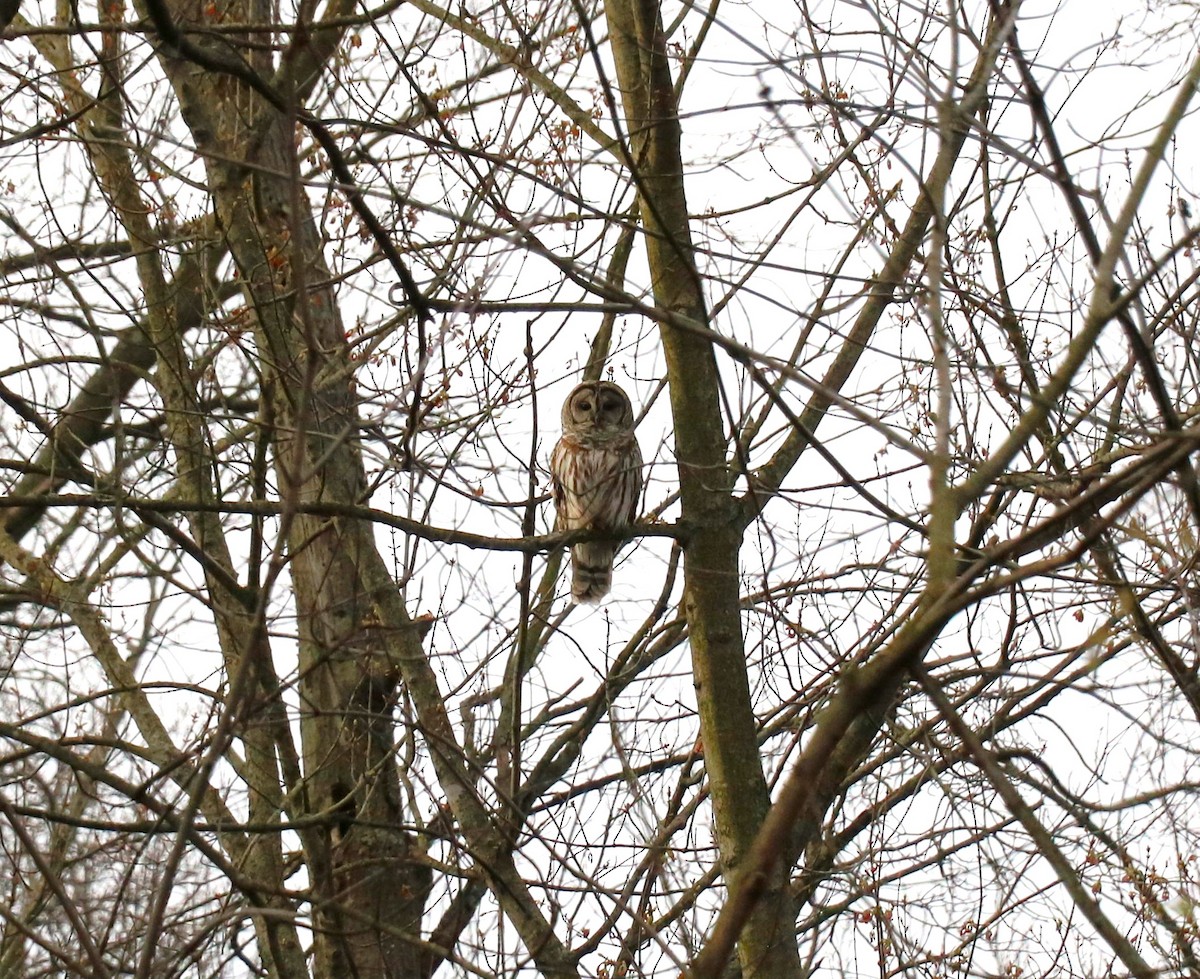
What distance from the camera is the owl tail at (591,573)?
7.73m

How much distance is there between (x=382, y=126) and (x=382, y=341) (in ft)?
7.79

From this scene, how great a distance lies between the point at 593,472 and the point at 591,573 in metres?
0.61

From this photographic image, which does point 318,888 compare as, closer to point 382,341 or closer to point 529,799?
point 529,799

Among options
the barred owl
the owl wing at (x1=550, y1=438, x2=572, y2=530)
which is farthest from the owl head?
the owl wing at (x1=550, y1=438, x2=572, y2=530)

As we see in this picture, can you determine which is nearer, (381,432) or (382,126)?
(382,126)

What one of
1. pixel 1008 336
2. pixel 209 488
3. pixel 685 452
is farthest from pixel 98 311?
pixel 1008 336

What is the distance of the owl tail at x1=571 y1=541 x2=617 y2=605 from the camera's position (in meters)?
7.73

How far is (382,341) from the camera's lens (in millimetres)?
6008

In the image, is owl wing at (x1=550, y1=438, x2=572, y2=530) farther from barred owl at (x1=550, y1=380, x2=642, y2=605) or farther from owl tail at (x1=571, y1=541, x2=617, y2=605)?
owl tail at (x1=571, y1=541, x2=617, y2=605)

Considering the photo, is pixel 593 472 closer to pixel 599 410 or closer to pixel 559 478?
pixel 559 478

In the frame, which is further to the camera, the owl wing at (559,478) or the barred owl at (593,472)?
the owl wing at (559,478)

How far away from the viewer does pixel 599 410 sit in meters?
8.20

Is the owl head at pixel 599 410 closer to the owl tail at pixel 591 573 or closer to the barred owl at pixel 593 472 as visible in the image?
the barred owl at pixel 593 472

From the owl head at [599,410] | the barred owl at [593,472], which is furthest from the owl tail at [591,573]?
the owl head at [599,410]
